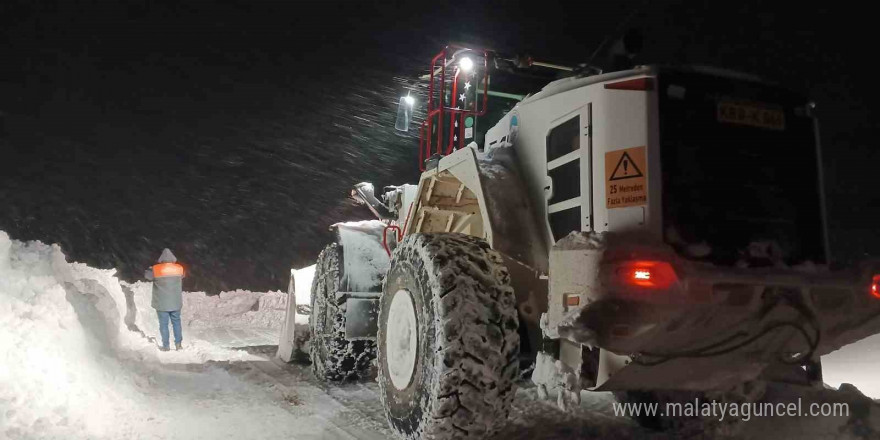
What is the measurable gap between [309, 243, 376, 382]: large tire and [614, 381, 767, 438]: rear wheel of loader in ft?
9.63

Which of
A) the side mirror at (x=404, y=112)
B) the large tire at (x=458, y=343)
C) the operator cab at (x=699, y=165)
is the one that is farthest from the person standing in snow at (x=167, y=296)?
the operator cab at (x=699, y=165)

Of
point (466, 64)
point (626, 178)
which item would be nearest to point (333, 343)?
point (466, 64)

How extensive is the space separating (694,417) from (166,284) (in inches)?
325

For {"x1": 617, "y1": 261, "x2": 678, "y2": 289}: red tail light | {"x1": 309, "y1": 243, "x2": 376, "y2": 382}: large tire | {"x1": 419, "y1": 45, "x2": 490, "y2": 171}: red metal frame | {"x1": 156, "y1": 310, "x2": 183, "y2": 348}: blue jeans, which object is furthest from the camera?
{"x1": 156, "y1": 310, "x2": 183, "y2": 348}: blue jeans

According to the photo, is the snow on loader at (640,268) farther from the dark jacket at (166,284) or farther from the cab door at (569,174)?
the dark jacket at (166,284)

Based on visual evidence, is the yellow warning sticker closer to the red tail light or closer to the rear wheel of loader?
the red tail light

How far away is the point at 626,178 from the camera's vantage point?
3.49 metres

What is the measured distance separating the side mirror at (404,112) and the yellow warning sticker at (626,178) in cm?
338

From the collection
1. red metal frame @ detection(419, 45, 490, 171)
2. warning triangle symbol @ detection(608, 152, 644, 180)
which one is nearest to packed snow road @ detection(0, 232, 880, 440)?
warning triangle symbol @ detection(608, 152, 644, 180)

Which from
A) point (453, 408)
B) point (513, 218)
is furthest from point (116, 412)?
point (513, 218)

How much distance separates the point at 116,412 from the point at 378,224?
10.8ft

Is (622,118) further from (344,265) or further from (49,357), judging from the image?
(49,357)

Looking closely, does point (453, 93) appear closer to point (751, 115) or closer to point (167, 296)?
point (751, 115)

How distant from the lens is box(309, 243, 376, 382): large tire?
6.35 m
